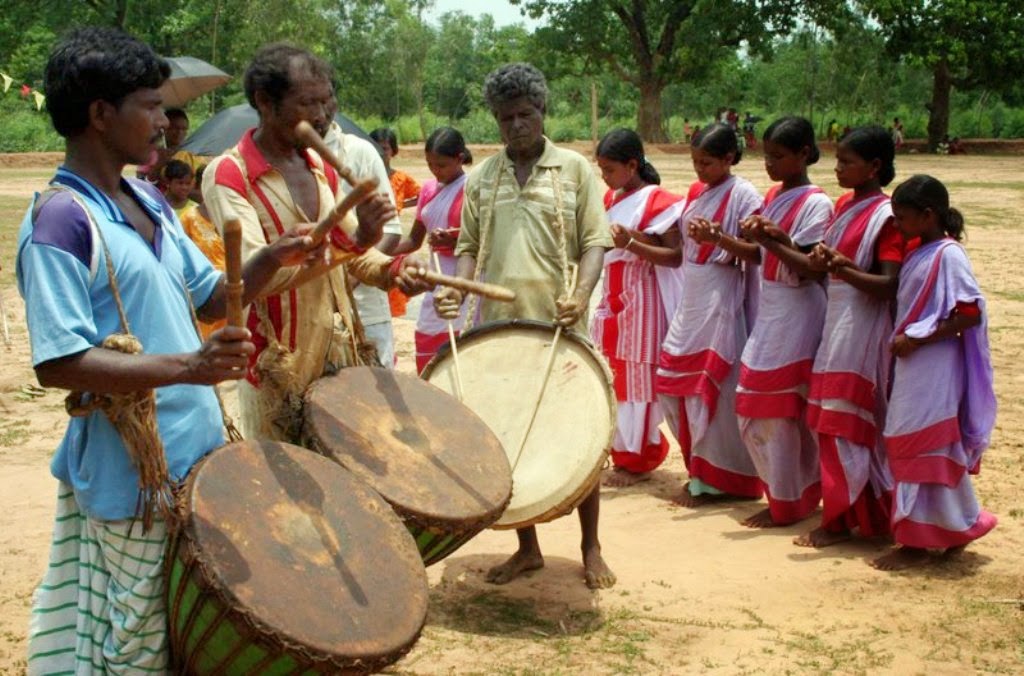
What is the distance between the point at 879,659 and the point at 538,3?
34.8 metres

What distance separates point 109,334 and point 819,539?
3635 mm

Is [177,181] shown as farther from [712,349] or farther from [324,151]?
[324,151]

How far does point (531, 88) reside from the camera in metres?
4.59

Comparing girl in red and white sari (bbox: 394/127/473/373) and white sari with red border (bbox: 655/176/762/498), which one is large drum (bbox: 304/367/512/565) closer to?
white sari with red border (bbox: 655/176/762/498)

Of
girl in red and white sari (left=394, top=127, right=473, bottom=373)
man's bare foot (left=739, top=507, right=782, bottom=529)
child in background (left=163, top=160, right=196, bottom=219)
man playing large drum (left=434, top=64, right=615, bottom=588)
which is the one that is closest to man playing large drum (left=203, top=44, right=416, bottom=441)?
man playing large drum (left=434, top=64, right=615, bottom=588)

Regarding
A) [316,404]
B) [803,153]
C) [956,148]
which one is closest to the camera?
[316,404]

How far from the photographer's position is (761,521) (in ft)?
18.7

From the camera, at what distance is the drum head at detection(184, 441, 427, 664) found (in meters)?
2.63

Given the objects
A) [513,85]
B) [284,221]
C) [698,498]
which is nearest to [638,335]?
[698,498]

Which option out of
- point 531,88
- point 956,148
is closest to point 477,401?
point 531,88

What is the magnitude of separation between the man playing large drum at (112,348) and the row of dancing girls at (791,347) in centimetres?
302

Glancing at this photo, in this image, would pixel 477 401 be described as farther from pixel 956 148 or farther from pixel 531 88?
pixel 956 148

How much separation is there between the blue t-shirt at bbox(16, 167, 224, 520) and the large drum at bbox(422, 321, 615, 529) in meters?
1.57

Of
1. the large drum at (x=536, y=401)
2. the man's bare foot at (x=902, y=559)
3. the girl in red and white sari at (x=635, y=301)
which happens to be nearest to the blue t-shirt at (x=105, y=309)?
the large drum at (x=536, y=401)
